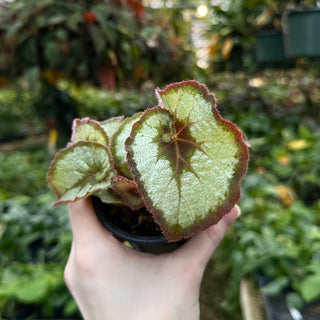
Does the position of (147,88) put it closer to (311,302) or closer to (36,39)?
(36,39)

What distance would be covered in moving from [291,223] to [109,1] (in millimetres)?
1198

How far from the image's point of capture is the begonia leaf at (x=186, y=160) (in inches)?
16.4

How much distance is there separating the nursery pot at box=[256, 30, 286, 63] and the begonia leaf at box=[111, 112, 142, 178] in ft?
6.91

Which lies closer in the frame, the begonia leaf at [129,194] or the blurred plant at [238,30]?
the begonia leaf at [129,194]

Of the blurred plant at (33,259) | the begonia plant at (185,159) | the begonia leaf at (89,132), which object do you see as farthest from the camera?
the blurred plant at (33,259)

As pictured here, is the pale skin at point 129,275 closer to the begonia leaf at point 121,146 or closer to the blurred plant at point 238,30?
the begonia leaf at point 121,146

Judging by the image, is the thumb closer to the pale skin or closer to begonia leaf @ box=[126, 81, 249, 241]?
the pale skin

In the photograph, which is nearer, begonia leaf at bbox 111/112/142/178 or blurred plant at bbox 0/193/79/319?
begonia leaf at bbox 111/112/142/178

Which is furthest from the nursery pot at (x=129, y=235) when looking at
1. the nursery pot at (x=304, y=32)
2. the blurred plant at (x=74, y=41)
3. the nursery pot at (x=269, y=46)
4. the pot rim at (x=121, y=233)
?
the nursery pot at (x=269, y=46)

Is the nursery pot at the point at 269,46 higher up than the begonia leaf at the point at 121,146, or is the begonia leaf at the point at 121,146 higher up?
the begonia leaf at the point at 121,146

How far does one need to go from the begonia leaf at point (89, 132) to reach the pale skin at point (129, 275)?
89 mm

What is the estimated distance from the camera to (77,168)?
0.52m

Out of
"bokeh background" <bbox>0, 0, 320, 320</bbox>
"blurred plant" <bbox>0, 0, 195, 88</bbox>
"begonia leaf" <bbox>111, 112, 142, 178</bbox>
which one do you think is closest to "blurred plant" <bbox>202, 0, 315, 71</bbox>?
"bokeh background" <bbox>0, 0, 320, 320</bbox>

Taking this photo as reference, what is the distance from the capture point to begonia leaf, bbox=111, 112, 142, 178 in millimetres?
507
